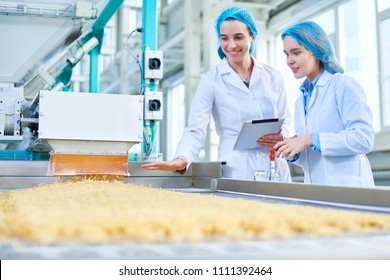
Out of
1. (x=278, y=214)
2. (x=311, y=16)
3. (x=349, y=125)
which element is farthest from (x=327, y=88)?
(x=311, y=16)

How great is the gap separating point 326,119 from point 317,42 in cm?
28

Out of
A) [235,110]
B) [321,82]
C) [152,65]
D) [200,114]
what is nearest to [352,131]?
[321,82]

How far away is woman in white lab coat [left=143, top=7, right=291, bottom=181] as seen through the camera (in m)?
1.83

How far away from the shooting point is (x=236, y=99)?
190cm

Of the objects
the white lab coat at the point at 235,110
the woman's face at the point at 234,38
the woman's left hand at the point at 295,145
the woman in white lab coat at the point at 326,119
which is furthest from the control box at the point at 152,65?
the woman's left hand at the point at 295,145

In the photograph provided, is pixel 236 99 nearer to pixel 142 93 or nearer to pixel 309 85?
pixel 309 85

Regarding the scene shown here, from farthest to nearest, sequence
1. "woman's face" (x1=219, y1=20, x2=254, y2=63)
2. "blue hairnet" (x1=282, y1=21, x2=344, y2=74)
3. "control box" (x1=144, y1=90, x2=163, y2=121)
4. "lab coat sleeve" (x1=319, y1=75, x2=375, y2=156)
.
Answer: "control box" (x1=144, y1=90, x2=163, y2=121) < "woman's face" (x1=219, y1=20, x2=254, y2=63) < "blue hairnet" (x1=282, y1=21, x2=344, y2=74) < "lab coat sleeve" (x1=319, y1=75, x2=375, y2=156)

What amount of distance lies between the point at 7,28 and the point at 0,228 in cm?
228

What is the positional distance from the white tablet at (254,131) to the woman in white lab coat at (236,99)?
8 cm

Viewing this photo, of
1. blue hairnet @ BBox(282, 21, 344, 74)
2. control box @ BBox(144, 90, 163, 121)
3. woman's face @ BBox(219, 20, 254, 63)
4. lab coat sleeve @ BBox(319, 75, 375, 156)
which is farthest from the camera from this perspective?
control box @ BBox(144, 90, 163, 121)

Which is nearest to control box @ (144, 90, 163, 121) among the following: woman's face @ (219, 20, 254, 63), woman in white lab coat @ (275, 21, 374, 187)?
woman's face @ (219, 20, 254, 63)

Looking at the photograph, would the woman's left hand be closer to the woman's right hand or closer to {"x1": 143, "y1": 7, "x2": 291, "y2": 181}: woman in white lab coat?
{"x1": 143, "y1": 7, "x2": 291, "y2": 181}: woman in white lab coat

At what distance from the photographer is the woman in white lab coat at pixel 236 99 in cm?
183

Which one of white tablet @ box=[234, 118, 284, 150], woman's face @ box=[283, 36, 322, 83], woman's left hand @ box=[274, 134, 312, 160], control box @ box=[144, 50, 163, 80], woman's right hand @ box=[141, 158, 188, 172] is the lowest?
woman's right hand @ box=[141, 158, 188, 172]
